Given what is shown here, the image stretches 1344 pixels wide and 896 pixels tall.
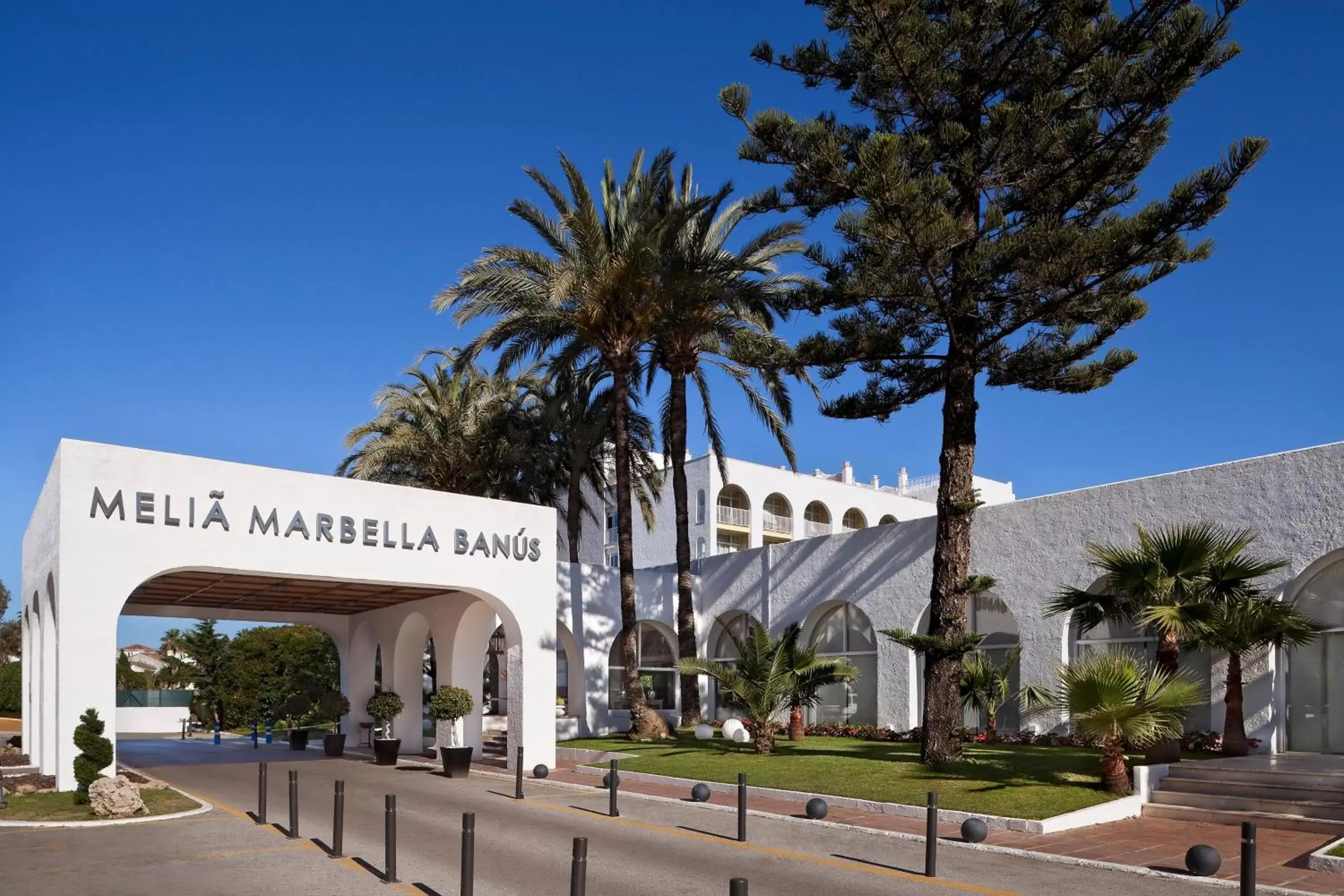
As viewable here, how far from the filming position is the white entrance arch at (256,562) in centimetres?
1580

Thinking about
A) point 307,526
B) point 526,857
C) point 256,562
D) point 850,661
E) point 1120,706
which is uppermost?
point 307,526

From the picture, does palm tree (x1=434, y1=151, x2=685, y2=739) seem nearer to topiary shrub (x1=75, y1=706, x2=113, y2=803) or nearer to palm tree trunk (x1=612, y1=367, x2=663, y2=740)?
palm tree trunk (x1=612, y1=367, x2=663, y2=740)

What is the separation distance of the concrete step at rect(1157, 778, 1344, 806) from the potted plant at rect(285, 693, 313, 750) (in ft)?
64.7

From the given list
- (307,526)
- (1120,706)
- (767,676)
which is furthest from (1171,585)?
(307,526)

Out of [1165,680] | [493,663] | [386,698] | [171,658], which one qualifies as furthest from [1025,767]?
[171,658]

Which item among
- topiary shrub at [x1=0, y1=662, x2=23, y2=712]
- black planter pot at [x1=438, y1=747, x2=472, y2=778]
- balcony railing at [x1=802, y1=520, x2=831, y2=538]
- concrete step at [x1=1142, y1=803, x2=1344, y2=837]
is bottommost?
topiary shrub at [x1=0, y1=662, x2=23, y2=712]

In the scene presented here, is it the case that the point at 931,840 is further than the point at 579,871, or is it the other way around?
the point at 931,840

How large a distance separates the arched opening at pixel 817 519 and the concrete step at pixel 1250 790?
40.2 meters

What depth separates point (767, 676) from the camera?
2156 centimetres

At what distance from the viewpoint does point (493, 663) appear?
39688 millimetres

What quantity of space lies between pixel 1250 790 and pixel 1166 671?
1860 millimetres

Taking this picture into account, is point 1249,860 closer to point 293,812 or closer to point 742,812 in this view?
point 742,812

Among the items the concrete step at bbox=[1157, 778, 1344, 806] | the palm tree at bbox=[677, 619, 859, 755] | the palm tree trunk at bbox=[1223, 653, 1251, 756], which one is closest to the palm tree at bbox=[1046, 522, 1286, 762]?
the concrete step at bbox=[1157, 778, 1344, 806]

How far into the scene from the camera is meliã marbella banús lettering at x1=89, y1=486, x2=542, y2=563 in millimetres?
16469
